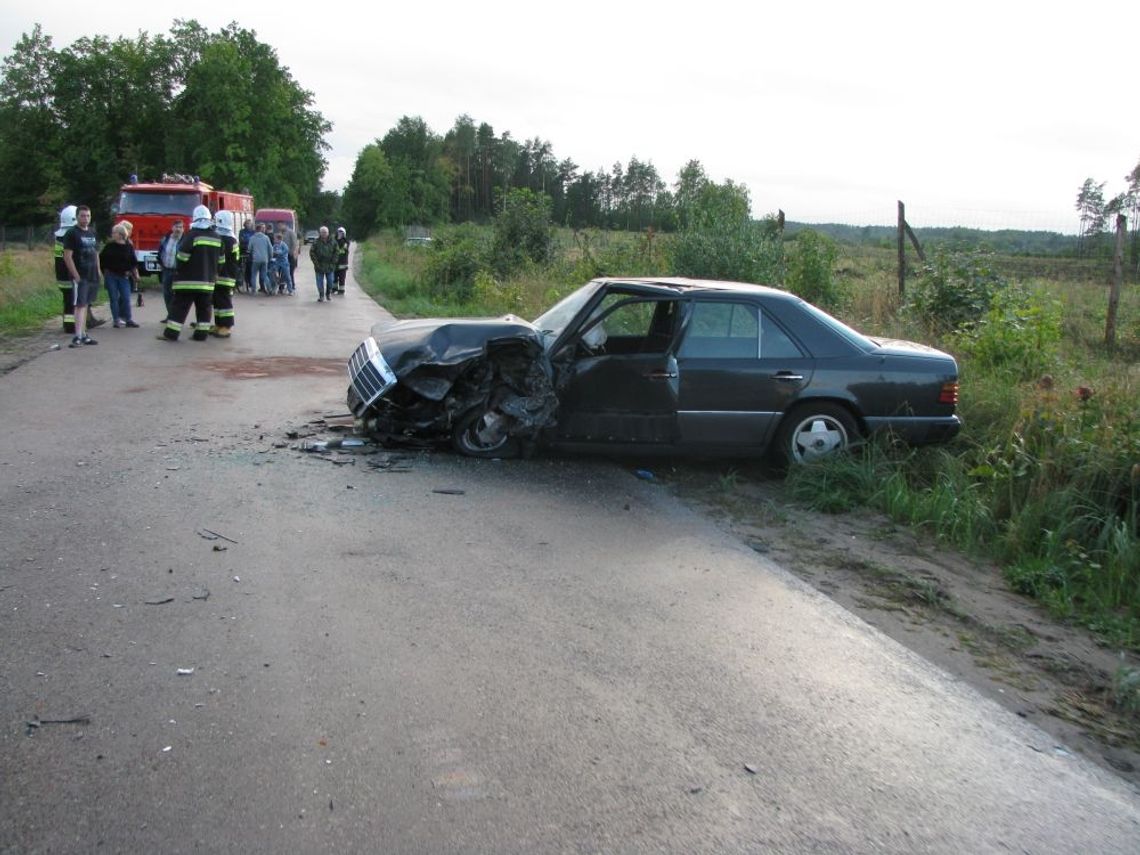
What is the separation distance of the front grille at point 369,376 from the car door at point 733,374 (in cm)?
235

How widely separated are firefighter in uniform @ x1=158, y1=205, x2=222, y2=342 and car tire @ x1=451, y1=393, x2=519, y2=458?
25.3 feet

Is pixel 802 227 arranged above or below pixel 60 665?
above

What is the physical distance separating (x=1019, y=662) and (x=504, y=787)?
286 centimetres

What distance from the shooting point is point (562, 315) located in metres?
8.27

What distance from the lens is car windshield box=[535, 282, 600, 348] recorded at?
7.98 meters

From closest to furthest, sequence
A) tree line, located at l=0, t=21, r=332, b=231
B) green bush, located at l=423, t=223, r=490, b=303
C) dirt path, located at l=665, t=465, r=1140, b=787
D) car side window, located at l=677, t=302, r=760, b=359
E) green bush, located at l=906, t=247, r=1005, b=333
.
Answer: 1. dirt path, located at l=665, t=465, r=1140, b=787
2. car side window, located at l=677, t=302, r=760, b=359
3. green bush, located at l=906, t=247, r=1005, b=333
4. green bush, located at l=423, t=223, r=490, b=303
5. tree line, located at l=0, t=21, r=332, b=231

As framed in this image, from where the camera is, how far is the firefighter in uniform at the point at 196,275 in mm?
13680

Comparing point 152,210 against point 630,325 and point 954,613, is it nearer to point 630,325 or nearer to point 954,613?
point 630,325

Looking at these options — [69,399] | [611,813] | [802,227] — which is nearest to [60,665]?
[611,813]

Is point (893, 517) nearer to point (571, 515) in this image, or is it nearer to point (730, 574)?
point (730, 574)

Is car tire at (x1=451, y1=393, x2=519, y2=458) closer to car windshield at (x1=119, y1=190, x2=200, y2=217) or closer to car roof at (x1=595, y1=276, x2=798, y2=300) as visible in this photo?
car roof at (x1=595, y1=276, x2=798, y2=300)

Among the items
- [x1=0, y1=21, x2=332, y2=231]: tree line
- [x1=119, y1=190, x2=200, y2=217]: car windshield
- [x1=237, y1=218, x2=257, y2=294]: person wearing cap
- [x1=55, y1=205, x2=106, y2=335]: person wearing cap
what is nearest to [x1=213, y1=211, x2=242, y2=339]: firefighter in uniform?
[x1=55, y1=205, x2=106, y2=335]: person wearing cap

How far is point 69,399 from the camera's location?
9.29 metres

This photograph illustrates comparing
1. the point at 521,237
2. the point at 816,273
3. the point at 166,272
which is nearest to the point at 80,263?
the point at 166,272
